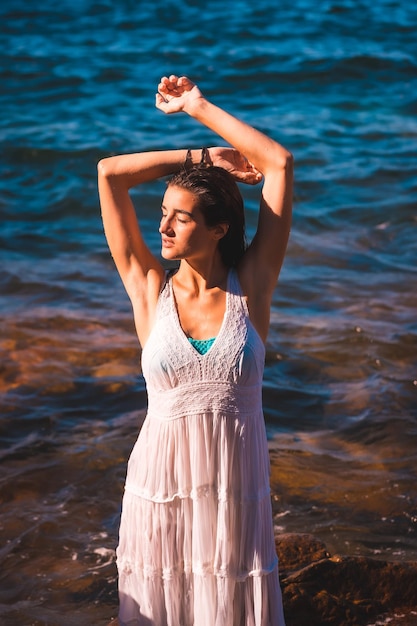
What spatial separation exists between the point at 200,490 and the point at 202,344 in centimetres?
49

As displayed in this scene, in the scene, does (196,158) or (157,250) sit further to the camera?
(157,250)

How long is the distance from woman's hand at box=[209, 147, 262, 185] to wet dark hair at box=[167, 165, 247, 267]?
0.08 m

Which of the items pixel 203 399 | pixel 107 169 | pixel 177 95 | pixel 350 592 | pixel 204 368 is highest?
pixel 177 95

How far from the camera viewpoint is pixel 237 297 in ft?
11.6

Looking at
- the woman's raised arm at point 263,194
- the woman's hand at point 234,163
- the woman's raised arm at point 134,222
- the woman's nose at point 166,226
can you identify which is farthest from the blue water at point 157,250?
the woman's hand at point 234,163

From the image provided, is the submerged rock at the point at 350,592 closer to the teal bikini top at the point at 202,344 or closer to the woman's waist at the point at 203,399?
the woman's waist at the point at 203,399

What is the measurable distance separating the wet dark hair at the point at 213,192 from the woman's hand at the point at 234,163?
8cm

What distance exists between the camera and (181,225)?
3455 millimetres

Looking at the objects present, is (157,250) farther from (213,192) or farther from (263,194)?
(213,192)

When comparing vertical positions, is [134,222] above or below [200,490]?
above

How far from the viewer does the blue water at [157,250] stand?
5.54m

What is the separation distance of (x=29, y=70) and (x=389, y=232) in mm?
7469

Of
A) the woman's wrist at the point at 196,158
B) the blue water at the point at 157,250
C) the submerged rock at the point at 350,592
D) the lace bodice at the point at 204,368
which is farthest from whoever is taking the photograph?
the blue water at the point at 157,250

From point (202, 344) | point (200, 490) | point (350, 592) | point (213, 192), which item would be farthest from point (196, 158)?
point (350, 592)
